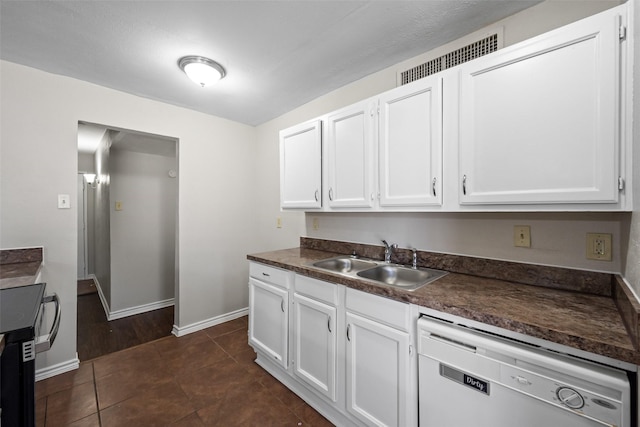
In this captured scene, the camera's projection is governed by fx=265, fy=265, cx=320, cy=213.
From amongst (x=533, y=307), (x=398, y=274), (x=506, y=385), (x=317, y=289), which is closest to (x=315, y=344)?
(x=317, y=289)

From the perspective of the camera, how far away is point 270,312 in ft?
6.72

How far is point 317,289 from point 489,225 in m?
1.11

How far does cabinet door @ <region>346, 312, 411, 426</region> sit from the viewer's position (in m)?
1.26

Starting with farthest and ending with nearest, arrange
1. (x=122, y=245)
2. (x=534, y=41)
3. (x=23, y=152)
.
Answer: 1. (x=122, y=245)
2. (x=23, y=152)
3. (x=534, y=41)

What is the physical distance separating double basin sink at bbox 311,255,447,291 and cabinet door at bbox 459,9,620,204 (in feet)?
2.05

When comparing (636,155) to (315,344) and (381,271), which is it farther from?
(315,344)

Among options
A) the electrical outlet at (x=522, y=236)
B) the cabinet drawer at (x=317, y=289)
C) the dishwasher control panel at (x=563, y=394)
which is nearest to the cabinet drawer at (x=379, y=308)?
the cabinet drawer at (x=317, y=289)

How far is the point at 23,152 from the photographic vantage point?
6.52 ft

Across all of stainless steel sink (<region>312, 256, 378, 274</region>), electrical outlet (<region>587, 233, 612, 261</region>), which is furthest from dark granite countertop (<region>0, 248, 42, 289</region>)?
electrical outlet (<region>587, 233, 612, 261</region>)

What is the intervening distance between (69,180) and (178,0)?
1737 mm

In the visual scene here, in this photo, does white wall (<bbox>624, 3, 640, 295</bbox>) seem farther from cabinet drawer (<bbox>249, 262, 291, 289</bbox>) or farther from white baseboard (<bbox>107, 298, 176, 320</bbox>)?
white baseboard (<bbox>107, 298, 176, 320</bbox>)

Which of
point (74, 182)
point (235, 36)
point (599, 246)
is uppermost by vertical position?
point (235, 36)

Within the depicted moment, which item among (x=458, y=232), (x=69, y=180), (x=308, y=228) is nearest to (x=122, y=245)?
(x=69, y=180)

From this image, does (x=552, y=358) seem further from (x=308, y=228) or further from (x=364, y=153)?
(x=308, y=228)
